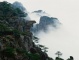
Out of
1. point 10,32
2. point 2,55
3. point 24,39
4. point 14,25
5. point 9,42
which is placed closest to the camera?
point 2,55

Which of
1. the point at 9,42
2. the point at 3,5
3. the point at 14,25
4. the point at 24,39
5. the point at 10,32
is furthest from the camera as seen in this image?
the point at 3,5

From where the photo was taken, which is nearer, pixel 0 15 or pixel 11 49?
pixel 11 49

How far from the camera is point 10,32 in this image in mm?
94625

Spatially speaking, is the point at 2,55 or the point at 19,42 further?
the point at 19,42

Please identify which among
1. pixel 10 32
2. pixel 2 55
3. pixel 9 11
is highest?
pixel 9 11

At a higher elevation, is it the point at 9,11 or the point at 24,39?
the point at 9,11

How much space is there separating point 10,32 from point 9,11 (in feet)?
98.3

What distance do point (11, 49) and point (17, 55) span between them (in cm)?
229

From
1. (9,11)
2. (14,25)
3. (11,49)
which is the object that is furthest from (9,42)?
(9,11)

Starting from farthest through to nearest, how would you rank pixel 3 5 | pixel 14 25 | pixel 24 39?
pixel 3 5 → pixel 14 25 → pixel 24 39

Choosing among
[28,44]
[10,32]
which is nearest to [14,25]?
[28,44]

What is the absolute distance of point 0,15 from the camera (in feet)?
382

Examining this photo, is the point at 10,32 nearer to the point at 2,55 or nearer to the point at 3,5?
the point at 2,55

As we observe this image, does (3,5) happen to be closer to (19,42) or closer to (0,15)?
(0,15)
